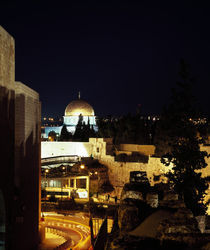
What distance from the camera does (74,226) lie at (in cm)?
1628

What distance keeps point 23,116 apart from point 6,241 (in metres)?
3.75

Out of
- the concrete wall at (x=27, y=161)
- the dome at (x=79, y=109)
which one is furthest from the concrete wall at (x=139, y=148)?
the dome at (x=79, y=109)

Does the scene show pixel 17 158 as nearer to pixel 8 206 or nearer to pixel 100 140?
pixel 8 206

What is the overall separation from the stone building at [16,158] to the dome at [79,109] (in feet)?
149

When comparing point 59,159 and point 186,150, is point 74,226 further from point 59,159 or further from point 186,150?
point 59,159

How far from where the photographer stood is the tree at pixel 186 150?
56.4 feet

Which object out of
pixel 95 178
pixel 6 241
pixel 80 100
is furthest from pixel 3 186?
pixel 80 100

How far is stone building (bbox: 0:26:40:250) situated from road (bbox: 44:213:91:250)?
2.34m

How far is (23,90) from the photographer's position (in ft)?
33.0

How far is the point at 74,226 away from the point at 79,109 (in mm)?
42150

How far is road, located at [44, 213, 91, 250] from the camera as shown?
1366 cm

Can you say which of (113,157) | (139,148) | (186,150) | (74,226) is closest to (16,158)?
(74,226)

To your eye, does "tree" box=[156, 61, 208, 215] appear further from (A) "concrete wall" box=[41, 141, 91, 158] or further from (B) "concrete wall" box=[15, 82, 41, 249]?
(A) "concrete wall" box=[41, 141, 91, 158]

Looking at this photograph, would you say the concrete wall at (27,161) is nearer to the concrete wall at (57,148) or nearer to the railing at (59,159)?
the railing at (59,159)
